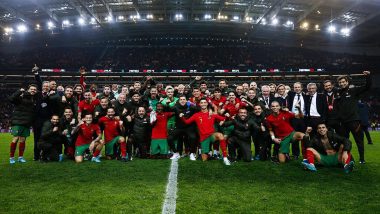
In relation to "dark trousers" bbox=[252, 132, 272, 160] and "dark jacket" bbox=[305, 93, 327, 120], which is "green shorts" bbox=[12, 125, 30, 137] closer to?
"dark trousers" bbox=[252, 132, 272, 160]

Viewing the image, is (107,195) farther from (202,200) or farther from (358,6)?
(358,6)

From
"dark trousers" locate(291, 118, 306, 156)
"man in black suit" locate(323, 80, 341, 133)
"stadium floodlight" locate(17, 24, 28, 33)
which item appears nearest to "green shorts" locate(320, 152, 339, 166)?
"man in black suit" locate(323, 80, 341, 133)

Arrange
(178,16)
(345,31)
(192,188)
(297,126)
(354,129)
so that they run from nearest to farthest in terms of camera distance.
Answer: (192,188) < (354,129) < (297,126) < (178,16) < (345,31)

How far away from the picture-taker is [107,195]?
4.67 m

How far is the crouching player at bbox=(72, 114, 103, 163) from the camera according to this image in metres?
7.60

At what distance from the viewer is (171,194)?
473 cm

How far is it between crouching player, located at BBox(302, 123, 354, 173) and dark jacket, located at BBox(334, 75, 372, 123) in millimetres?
773

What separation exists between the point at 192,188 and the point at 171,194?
479 mm

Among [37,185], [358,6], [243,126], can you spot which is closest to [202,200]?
[37,185]

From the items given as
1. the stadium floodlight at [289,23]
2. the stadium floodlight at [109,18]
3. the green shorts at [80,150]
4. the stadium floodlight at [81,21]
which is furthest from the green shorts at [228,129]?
the stadium floodlight at [289,23]

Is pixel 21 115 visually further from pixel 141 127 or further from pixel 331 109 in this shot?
pixel 331 109

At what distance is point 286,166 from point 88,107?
5.42 metres

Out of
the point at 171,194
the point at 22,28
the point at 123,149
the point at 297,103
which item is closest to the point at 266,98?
the point at 297,103

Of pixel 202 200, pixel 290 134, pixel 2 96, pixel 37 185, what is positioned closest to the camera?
pixel 202 200
